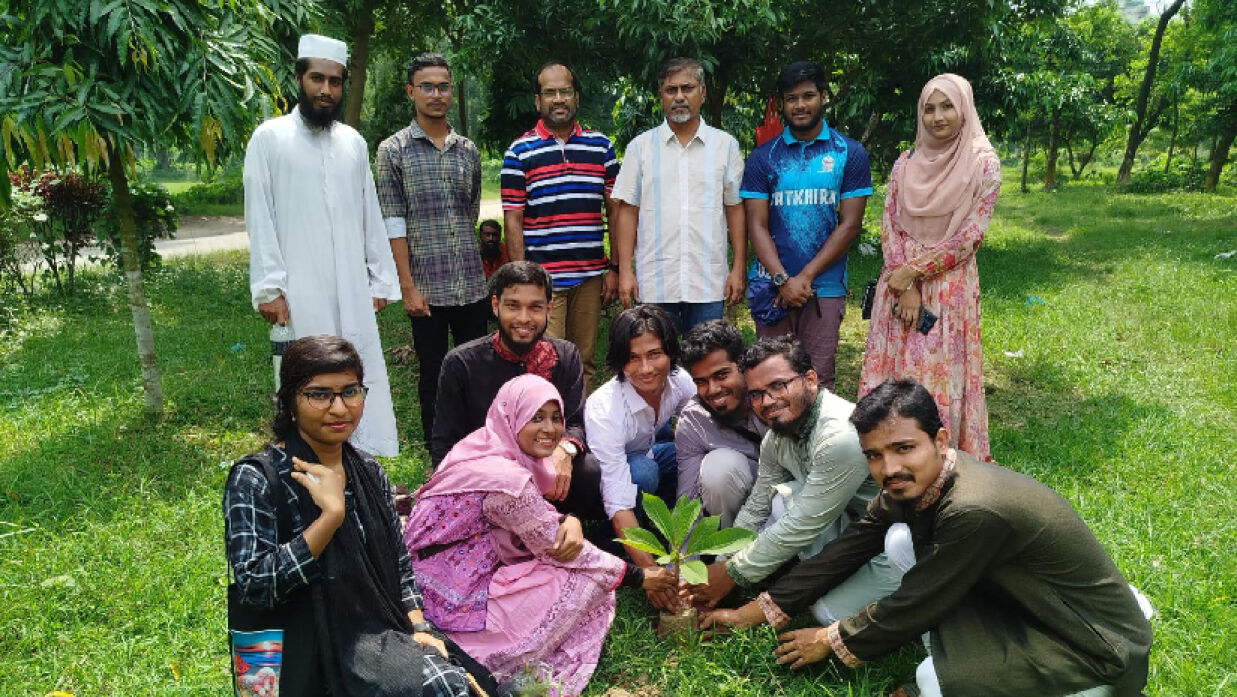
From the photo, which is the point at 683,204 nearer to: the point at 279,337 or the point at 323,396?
the point at 279,337

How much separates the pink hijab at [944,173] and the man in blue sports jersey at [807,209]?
29cm

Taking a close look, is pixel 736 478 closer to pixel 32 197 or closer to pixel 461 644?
pixel 461 644

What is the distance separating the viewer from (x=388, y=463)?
4605mm

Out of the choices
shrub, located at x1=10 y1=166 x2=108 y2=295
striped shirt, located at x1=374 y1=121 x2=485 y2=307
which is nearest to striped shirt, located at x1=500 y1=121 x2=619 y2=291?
striped shirt, located at x1=374 y1=121 x2=485 y2=307

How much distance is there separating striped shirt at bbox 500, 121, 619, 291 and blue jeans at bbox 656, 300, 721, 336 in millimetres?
489

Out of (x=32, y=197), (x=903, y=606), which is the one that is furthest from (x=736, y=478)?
(x=32, y=197)

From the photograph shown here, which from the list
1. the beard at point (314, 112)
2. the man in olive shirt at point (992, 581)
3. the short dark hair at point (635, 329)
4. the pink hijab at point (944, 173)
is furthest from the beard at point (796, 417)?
the beard at point (314, 112)

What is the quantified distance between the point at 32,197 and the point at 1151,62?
25.3 m

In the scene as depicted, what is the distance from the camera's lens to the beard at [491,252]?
6305 mm

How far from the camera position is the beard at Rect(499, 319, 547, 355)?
11.4 feet

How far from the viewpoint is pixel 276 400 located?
2.33m

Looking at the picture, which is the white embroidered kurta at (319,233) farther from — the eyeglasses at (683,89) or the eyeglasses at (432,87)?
the eyeglasses at (683,89)

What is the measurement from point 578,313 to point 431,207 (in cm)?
97

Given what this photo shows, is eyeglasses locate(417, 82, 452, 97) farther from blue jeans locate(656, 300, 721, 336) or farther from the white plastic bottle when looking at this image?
blue jeans locate(656, 300, 721, 336)
